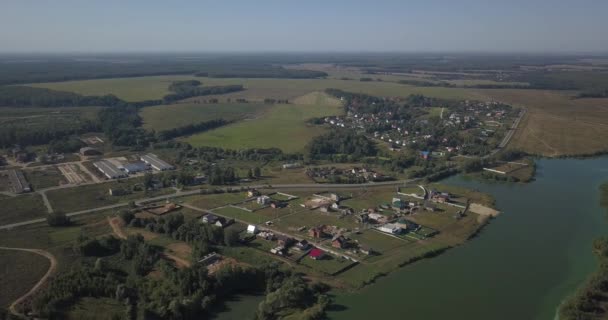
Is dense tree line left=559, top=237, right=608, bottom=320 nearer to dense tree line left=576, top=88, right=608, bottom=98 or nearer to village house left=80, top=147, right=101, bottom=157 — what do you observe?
village house left=80, top=147, right=101, bottom=157

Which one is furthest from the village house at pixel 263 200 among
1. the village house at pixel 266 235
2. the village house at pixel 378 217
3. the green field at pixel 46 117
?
the green field at pixel 46 117

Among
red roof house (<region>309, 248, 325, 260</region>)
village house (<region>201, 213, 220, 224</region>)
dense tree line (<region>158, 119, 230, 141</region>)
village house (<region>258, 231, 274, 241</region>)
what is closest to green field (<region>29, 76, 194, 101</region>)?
dense tree line (<region>158, 119, 230, 141</region>)

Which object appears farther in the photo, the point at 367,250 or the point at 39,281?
the point at 367,250

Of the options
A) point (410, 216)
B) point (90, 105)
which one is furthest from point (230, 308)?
point (90, 105)

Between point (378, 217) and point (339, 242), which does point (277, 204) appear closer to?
point (378, 217)

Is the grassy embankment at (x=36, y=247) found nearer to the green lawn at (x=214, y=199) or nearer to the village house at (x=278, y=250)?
the green lawn at (x=214, y=199)

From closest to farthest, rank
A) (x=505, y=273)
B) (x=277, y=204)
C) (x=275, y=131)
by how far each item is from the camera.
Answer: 1. (x=505, y=273)
2. (x=277, y=204)
3. (x=275, y=131)

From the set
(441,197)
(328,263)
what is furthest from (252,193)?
(441,197)
